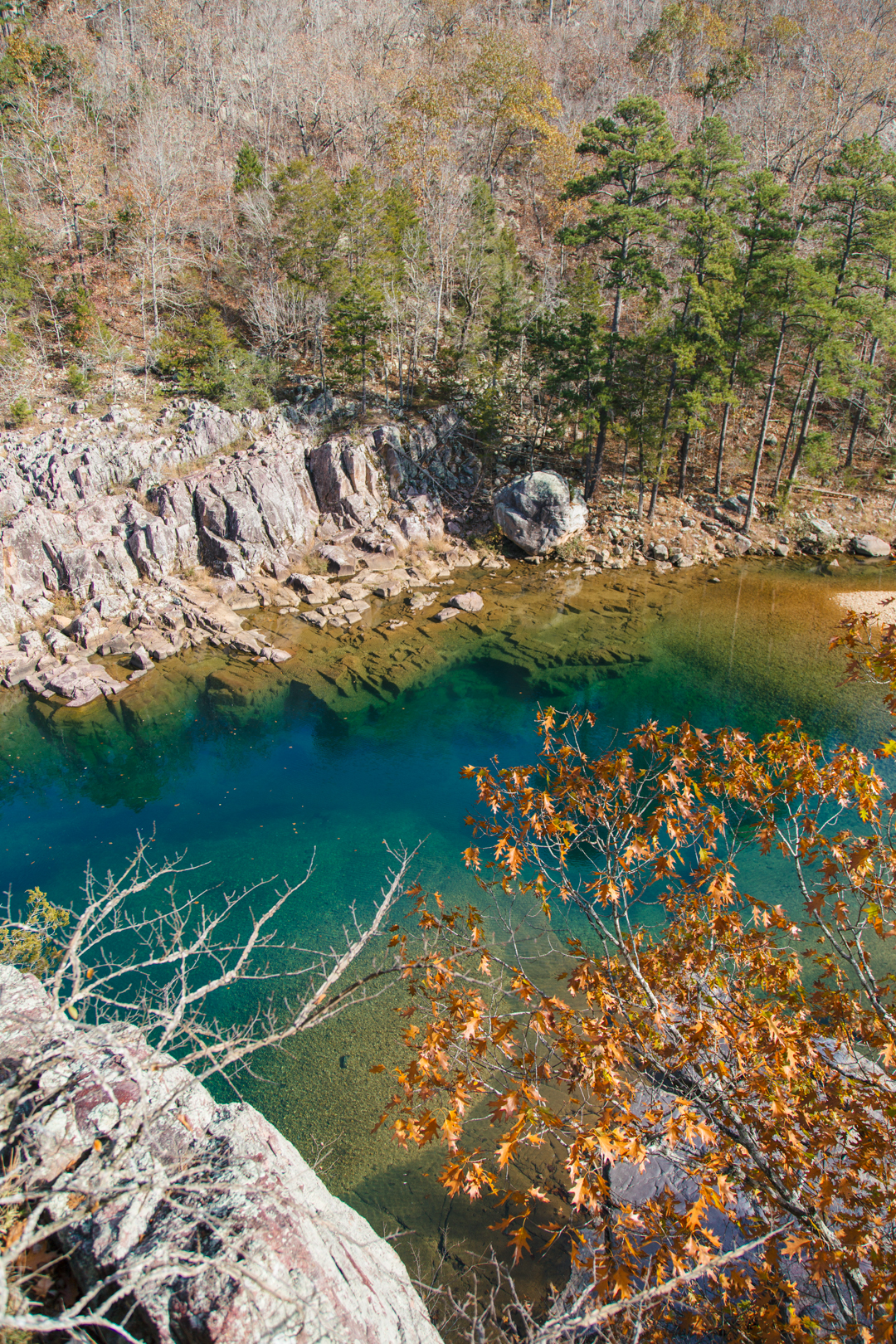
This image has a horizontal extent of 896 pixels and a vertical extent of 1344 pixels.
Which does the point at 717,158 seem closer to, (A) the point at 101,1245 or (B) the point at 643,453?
(B) the point at 643,453

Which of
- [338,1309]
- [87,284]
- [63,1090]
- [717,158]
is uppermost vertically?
[717,158]

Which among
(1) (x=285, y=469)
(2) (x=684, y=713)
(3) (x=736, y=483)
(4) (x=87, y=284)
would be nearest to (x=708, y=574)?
(3) (x=736, y=483)

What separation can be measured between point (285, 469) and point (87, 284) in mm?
16082

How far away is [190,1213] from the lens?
477 cm

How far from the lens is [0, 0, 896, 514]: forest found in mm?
26016

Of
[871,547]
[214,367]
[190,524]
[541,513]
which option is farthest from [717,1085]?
[214,367]

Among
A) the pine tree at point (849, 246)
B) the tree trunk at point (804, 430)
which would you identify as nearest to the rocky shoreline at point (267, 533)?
the tree trunk at point (804, 430)

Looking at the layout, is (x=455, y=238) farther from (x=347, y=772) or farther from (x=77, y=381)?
(x=347, y=772)

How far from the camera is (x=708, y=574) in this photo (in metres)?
28.0

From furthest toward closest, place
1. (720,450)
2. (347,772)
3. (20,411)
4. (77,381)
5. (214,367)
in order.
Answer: (720,450) → (214,367) → (77,381) → (20,411) → (347,772)

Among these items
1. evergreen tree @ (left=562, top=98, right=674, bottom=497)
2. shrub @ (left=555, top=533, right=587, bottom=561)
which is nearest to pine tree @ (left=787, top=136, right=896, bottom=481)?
evergreen tree @ (left=562, top=98, right=674, bottom=497)

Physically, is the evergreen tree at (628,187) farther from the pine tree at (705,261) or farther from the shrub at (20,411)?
the shrub at (20,411)

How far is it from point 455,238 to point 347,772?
30649mm

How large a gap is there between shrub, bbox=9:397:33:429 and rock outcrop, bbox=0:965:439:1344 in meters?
26.4
